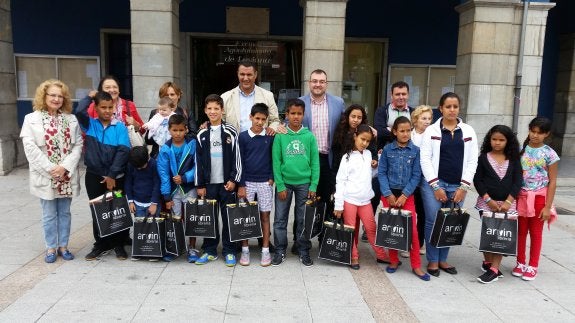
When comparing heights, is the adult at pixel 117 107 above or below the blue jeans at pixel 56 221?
above

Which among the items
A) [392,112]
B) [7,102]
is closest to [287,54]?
[7,102]

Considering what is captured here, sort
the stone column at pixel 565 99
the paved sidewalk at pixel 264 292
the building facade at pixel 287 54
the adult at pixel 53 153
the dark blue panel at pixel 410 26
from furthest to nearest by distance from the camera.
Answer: the stone column at pixel 565 99
the dark blue panel at pixel 410 26
the building facade at pixel 287 54
the adult at pixel 53 153
the paved sidewalk at pixel 264 292

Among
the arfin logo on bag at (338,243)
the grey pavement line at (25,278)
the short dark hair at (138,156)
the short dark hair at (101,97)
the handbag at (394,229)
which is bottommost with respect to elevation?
the grey pavement line at (25,278)

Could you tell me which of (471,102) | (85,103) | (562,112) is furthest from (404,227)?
(562,112)

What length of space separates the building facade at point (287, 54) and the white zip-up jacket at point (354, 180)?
480 cm

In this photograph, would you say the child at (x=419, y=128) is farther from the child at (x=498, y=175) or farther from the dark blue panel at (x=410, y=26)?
the dark blue panel at (x=410, y=26)

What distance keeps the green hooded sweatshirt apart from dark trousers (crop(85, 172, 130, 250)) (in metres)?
1.67

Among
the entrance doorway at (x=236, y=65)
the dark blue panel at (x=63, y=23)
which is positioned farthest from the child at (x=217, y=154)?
the dark blue panel at (x=63, y=23)

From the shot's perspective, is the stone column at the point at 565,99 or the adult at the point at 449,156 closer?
the adult at the point at 449,156

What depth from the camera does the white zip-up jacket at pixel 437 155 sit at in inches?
165

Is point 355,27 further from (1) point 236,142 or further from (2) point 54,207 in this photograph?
(2) point 54,207

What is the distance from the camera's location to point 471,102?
328 inches

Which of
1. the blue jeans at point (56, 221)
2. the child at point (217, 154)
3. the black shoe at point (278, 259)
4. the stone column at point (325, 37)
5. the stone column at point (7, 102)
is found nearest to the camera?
the child at point (217, 154)

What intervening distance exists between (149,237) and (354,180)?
2.18m
